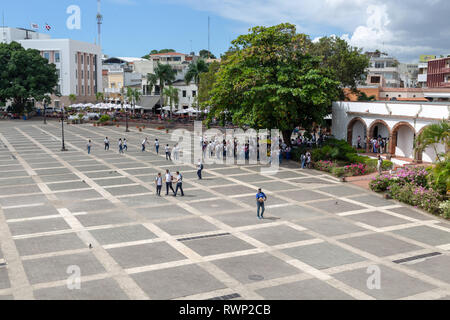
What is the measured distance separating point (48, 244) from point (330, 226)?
36.5ft

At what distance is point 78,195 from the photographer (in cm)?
2342

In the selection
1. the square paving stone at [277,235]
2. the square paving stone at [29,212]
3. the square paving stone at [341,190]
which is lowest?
the square paving stone at [277,235]

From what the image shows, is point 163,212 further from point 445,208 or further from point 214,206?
point 445,208

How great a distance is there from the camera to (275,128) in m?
34.8

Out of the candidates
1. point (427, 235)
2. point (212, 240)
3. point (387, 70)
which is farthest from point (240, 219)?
point (387, 70)

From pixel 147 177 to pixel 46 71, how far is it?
5599cm

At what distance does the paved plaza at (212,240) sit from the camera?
12.5 meters

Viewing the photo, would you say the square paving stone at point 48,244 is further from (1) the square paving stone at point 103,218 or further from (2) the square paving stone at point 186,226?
(2) the square paving stone at point 186,226

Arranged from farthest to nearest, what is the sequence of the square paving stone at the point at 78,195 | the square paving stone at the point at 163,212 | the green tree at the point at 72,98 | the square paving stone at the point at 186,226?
1. the green tree at the point at 72,98
2. the square paving stone at the point at 78,195
3. the square paving stone at the point at 163,212
4. the square paving stone at the point at 186,226

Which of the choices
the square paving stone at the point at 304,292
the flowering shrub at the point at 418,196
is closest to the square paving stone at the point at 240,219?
the square paving stone at the point at 304,292

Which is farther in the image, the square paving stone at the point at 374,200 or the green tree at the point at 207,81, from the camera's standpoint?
the green tree at the point at 207,81

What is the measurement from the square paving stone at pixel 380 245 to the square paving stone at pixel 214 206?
6285 mm

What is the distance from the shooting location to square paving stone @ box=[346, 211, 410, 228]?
19.2m
